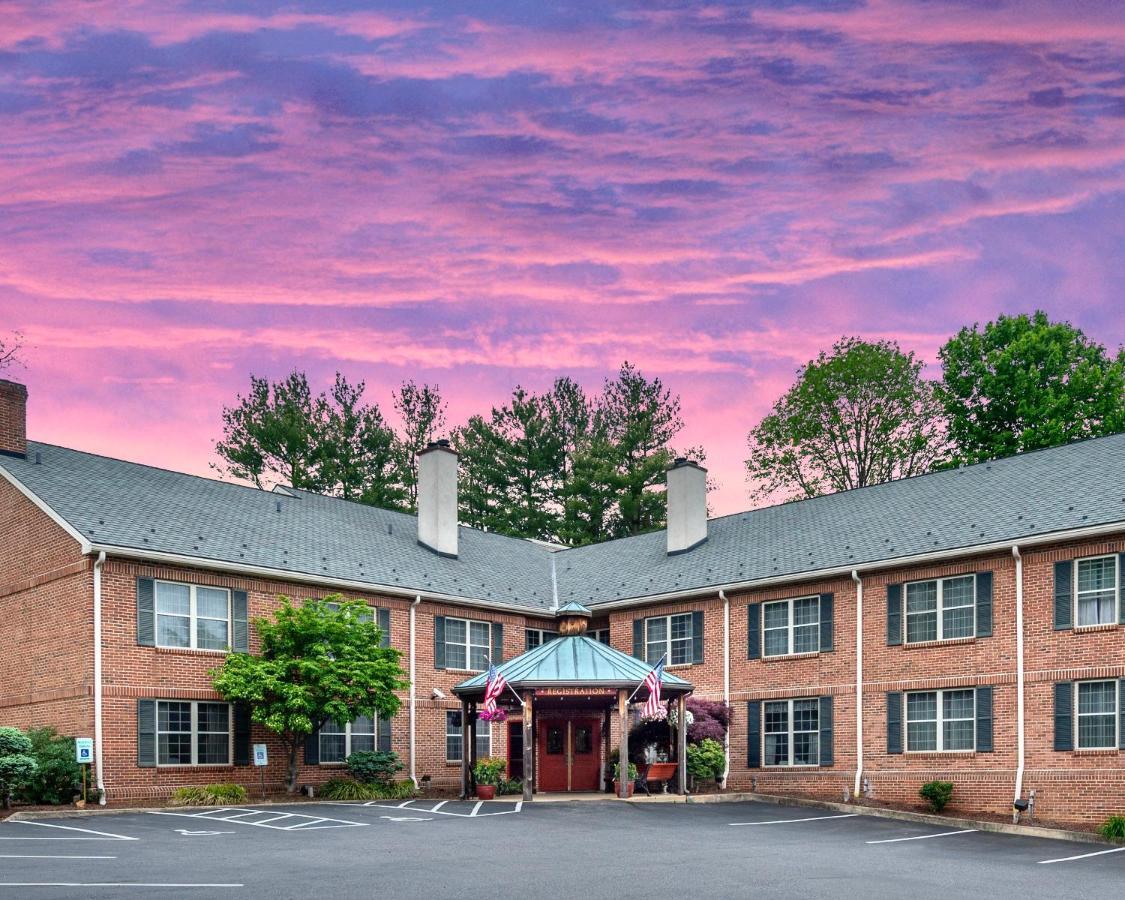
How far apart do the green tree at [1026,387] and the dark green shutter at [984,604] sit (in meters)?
22.2

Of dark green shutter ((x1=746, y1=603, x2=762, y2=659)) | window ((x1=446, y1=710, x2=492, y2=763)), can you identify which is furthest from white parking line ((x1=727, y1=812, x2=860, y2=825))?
window ((x1=446, y1=710, x2=492, y2=763))

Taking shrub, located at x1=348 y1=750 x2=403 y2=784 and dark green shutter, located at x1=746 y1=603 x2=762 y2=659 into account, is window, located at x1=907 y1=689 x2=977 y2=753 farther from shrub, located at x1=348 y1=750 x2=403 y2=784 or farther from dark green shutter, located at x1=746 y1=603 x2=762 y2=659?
shrub, located at x1=348 y1=750 x2=403 y2=784

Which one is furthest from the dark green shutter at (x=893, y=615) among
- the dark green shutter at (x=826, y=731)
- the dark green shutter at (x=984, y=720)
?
the dark green shutter at (x=984, y=720)

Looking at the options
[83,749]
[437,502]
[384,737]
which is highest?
[437,502]

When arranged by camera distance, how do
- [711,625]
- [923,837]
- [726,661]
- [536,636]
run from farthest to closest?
[536,636], [711,625], [726,661], [923,837]

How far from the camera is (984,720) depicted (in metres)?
26.8

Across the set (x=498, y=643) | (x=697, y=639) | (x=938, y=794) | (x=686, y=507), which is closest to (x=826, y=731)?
(x=938, y=794)

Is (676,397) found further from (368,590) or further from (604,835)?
(604,835)

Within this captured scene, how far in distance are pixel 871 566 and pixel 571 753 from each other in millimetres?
9058

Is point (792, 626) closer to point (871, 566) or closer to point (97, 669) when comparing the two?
point (871, 566)

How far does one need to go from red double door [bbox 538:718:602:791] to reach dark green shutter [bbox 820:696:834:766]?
5697mm

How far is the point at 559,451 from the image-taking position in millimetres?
68562

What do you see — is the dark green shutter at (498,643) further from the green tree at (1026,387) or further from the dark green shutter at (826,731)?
the green tree at (1026,387)

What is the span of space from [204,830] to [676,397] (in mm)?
50647
